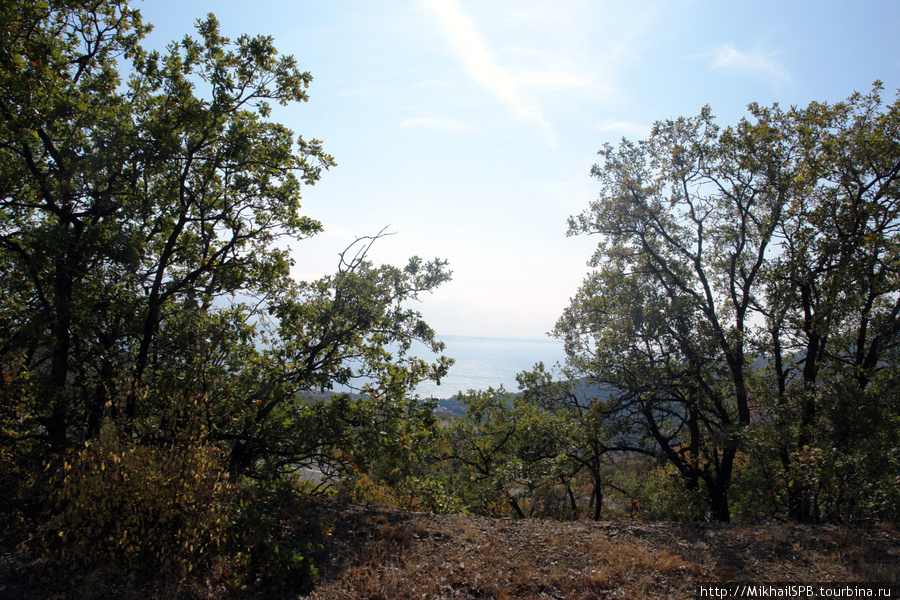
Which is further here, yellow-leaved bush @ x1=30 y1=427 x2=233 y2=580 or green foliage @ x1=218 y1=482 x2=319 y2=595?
green foliage @ x1=218 y1=482 x2=319 y2=595

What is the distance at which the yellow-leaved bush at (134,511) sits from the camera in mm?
4082

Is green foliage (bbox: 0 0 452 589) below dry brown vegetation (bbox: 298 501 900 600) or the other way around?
the other way around

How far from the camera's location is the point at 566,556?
6043 mm

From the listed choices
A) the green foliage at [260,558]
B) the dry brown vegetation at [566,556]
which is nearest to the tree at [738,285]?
the dry brown vegetation at [566,556]

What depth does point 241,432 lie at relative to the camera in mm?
6516

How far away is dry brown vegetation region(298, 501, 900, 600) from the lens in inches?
205

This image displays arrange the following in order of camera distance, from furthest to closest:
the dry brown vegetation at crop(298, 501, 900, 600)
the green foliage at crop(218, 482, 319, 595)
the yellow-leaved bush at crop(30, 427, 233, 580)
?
the dry brown vegetation at crop(298, 501, 900, 600), the green foliage at crop(218, 482, 319, 595), the yellow-leaved bush at crop(30, 427, 233, 580)

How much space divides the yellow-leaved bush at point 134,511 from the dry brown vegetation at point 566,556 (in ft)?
5.08

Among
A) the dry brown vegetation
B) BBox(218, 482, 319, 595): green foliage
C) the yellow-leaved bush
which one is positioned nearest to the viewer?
the yellow-leaved bush

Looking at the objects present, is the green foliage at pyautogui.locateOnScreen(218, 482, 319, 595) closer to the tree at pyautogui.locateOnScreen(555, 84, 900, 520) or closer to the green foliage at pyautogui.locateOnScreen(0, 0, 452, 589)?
the green foliage at pyautogui.locateOnScreen(0, 0, 452, 589)

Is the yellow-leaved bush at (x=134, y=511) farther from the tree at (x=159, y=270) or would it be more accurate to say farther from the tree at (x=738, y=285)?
the tree at (x=738, y=285)

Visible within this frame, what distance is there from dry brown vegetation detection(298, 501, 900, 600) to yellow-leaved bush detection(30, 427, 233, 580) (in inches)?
60.9

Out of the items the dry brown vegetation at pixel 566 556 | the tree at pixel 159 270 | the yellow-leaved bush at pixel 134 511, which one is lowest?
the dry brown vegetation at pixel 566 556

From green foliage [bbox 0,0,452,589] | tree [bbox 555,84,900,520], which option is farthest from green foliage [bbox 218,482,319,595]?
tree [bbox 555,84,900,520]
